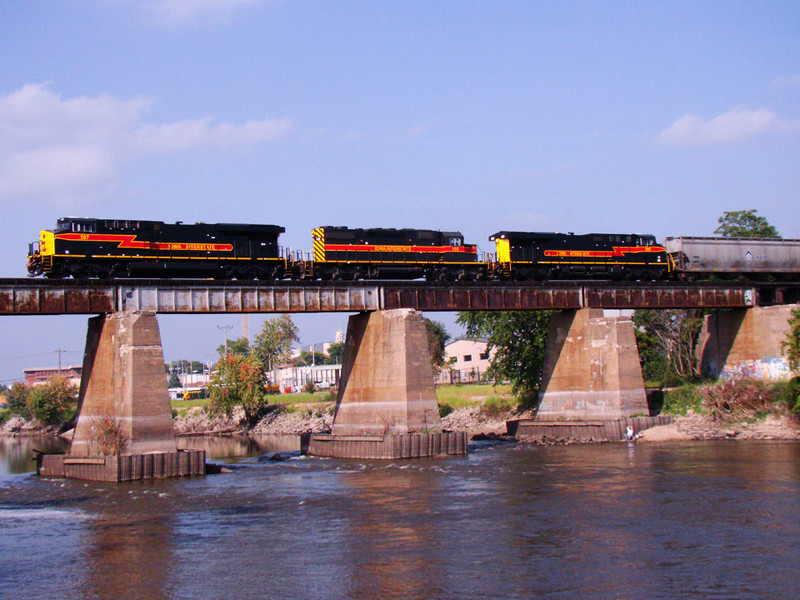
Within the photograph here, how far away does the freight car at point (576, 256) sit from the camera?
48062 millimetres

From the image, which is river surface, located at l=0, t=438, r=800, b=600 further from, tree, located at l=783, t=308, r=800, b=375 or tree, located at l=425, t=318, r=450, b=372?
tree, located at l=425, t=318, r=450, b=372

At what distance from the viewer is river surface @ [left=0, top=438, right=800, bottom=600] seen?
56.9 feet

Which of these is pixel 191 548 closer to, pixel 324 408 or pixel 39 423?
pixel 324 408

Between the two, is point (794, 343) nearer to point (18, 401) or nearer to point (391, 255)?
point (391, 255)

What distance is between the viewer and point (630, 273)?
49.6 metres

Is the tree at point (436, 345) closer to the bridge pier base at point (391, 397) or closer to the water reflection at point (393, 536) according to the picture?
the bridge pier base at point (391, 397)

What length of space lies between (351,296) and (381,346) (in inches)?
119

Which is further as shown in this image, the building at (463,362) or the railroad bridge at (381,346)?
the building at (463,362)

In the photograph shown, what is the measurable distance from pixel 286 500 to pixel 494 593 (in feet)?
45.3

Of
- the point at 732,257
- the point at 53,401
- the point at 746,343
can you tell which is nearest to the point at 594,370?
the point at 746,343

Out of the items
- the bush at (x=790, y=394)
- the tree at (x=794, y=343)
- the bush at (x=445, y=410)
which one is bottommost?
the bush at (x=445, y=410)

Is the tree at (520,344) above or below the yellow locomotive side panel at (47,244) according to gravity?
below

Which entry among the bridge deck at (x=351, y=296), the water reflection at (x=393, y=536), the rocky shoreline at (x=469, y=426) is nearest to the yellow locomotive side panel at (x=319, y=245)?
the bridge deck at (x=351, y=296)

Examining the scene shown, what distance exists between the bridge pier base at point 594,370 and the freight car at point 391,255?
21.2ft
